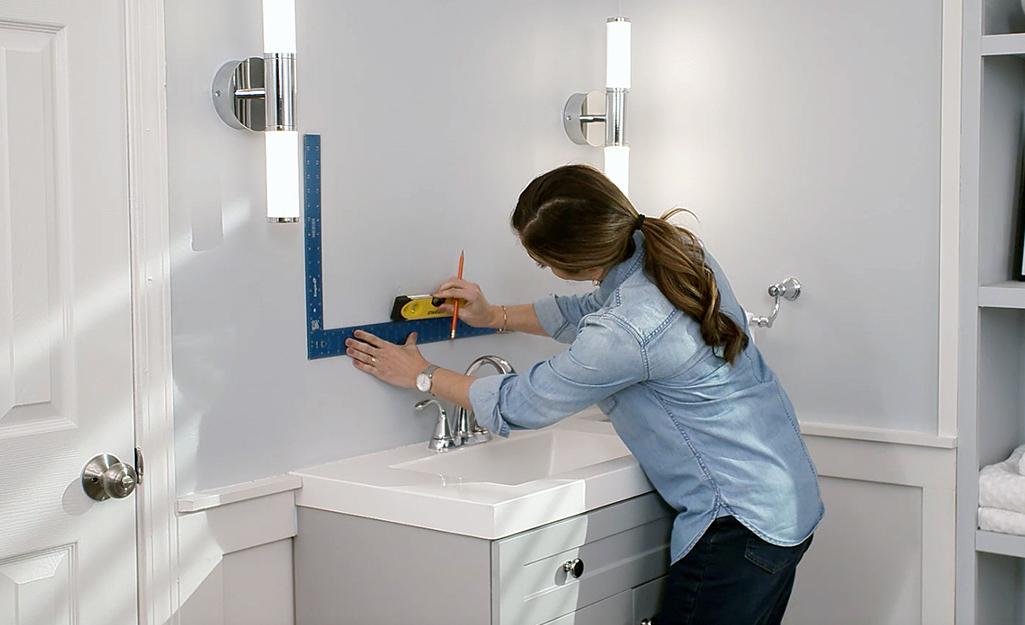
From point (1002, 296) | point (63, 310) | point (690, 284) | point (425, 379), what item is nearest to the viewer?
point (63, 310)

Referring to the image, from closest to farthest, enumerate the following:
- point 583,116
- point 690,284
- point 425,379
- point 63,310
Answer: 1. point 63,310
2. point 690,284
3. point 425,379
4. point 583,116

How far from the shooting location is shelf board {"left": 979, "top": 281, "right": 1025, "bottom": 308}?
2004 millimetres

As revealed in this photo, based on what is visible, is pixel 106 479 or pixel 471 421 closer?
pixel 106 479

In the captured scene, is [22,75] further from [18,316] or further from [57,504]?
[57,504]

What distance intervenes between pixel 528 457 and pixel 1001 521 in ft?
2.99

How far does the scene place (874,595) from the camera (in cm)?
227

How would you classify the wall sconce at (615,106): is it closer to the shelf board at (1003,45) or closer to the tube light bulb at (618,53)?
the tube light bulb at (618,53)

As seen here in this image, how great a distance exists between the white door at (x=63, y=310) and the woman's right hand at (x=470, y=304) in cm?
66

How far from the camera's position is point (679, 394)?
1780 mm

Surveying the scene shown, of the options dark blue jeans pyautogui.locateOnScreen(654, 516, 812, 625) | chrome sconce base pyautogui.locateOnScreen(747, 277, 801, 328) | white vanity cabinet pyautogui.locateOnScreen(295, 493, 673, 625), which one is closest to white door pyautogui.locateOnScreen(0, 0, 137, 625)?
white vanity cabinet pyautogui.locateOnScreen(295, 493, 673, 625)

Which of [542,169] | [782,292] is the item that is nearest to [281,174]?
[542,169]

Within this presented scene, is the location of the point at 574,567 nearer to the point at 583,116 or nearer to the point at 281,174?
the point at 281,174

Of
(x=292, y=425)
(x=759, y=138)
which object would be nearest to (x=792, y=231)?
(x=759, y=138)

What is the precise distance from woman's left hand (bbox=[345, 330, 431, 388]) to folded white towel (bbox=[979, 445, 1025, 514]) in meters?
1.09
